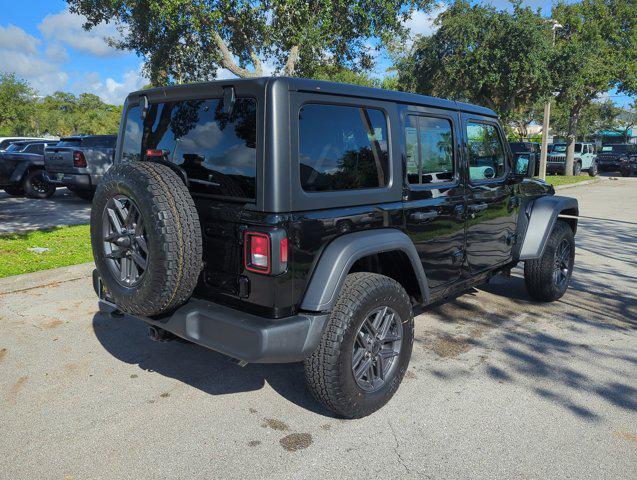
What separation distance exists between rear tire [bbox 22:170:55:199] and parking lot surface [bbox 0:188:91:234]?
18 cm

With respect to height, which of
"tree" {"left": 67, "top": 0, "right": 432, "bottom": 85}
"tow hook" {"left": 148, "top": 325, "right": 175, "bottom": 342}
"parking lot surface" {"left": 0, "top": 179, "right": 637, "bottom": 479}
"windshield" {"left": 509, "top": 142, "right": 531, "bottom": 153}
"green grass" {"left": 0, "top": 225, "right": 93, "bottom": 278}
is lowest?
"parking lot surface" {"left": 0, "top": 179, "right": 637, "bottom": 479}

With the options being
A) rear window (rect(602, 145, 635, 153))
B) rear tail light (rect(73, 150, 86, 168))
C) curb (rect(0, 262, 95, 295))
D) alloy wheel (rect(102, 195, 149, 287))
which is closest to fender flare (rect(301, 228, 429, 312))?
alloy wheel (rect(102, 195, 149, 287))

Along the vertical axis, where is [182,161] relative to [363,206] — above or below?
above

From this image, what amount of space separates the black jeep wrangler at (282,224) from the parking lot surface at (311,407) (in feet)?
1.16

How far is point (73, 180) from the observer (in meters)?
11.2

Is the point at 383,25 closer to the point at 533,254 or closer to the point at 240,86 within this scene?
the point at 533,254

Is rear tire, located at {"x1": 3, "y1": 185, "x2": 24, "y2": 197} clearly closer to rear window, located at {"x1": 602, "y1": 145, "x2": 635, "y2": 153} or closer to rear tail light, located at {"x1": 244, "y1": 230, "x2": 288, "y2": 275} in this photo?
rear tail light, located at {"x1": 244, "y1": 230, "x2": 288, "y2": 275}

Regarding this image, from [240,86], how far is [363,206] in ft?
3.19

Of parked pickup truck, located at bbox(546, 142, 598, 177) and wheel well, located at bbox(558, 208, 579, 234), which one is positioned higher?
parked pickup truck, located at bbox(546, 142, 598, 177)

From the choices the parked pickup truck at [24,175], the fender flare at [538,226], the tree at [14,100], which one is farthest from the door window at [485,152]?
the tree at [14,100]

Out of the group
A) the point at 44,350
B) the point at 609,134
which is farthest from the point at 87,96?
the point at 44,350

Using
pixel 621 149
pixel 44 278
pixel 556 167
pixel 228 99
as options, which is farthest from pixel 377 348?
pixel 621 149

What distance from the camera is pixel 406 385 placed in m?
3.49

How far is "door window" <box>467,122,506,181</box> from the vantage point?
409 cm
